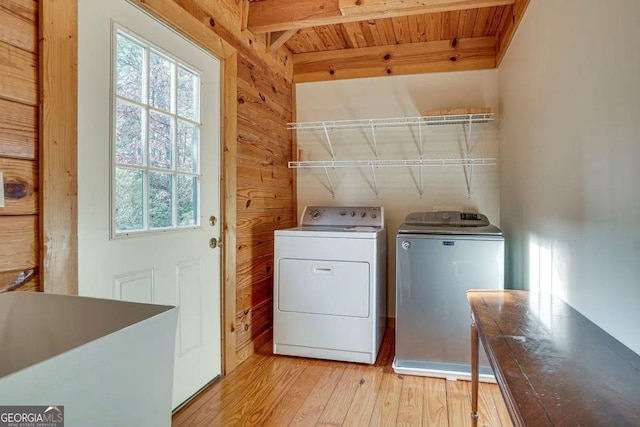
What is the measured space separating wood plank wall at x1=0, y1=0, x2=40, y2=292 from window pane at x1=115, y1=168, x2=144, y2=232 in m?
0.35

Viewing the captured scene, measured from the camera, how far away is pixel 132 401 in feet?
2.14

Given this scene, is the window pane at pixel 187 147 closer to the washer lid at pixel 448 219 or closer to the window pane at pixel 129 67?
the window pane at pixel 129 67

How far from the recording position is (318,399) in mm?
1935

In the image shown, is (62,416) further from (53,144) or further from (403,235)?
(403,235)

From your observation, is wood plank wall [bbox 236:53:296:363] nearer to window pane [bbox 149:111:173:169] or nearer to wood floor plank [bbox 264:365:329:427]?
wood floor plank [bbox 264:365:329:427]

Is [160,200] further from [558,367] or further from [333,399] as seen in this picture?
[558,367]

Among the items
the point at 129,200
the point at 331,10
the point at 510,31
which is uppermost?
the point at 331,10

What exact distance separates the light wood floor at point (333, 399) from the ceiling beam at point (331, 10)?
7.07 ft

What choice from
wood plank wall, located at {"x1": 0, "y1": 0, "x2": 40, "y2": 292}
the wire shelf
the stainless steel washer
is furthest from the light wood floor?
the wire shelf

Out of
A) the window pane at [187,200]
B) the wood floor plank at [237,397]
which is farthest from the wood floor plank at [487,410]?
the window pane at [187,200]

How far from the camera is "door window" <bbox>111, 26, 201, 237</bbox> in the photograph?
58.5 inches

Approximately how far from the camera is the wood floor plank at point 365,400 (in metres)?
1.74

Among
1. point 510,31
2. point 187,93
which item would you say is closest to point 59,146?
point 187,93

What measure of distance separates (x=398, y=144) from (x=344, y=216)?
0.75 m
